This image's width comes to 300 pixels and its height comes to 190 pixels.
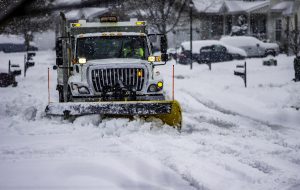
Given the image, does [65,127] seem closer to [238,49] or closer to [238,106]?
[238,106]

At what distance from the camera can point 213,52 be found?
2941 centimetres

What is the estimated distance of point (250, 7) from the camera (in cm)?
4409

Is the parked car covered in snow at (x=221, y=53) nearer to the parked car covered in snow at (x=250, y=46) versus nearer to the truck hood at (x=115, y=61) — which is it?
the parked car covered in snow at (x=250, y=46)

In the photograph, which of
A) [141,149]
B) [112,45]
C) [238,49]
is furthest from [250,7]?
[141,149]

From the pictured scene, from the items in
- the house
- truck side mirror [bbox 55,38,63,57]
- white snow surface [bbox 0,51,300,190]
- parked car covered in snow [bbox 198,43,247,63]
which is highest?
the house

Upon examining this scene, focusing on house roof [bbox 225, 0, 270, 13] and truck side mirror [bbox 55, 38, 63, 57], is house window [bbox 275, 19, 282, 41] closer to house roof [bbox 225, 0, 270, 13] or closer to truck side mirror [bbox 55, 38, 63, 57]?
house roof [bbox 225, 0, 270, 13]

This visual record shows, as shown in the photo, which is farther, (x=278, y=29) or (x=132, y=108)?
(x=278, y=29)

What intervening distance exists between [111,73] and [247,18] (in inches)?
1474

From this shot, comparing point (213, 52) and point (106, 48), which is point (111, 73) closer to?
point (106, 48)

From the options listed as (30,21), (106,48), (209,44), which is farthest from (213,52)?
(30,21)

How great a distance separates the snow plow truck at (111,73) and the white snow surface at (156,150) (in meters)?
0.30

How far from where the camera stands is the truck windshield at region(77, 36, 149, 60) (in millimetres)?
10539

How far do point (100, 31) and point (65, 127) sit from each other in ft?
9.89

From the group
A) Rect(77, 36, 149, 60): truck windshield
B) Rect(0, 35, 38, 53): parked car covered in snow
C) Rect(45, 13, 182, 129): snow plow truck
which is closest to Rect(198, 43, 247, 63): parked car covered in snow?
Rect(45, 13, 182, 129): snow plow truck
